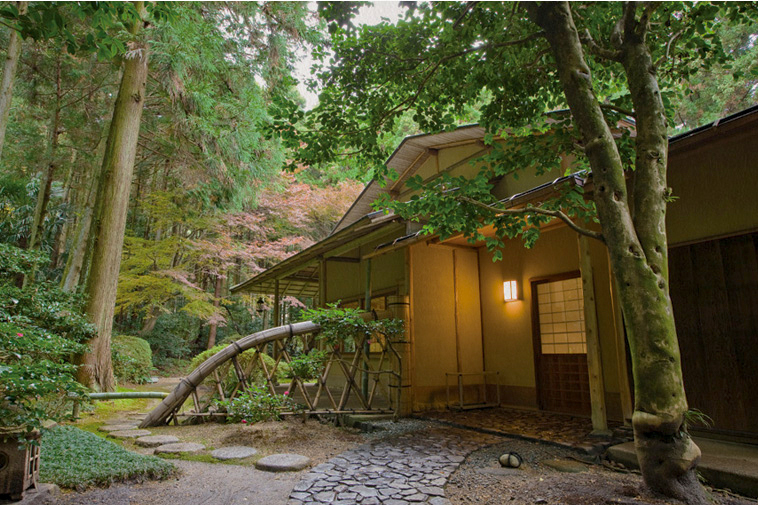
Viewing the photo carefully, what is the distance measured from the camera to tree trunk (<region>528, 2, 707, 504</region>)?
8.88 ft

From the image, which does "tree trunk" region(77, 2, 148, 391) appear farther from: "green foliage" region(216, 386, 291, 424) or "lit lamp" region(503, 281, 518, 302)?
"lit lamp" region(503, 281, 518, 302)

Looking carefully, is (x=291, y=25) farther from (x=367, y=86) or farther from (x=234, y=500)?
(x=234, y=500)

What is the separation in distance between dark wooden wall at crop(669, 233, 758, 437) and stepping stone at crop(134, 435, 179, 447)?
19.9ft

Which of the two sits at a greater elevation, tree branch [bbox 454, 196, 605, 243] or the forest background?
the forest background

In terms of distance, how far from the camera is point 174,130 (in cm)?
1032

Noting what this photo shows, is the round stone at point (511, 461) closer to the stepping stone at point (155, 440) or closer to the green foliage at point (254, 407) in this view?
the green foliage at point (254, 407)

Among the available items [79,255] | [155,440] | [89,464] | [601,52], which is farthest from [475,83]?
[79,255]

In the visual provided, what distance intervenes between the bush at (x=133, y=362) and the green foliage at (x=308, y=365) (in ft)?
24.5

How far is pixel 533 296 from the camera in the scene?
7.38m

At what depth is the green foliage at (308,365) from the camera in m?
6.53

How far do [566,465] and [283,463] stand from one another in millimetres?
2776

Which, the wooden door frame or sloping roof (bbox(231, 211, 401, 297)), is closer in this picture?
the wooden door frame

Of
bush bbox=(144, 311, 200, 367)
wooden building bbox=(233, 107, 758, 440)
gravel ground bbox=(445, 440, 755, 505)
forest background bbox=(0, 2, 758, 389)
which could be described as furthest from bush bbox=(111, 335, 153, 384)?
gravel ground bbox=(445, 440, 755, 505)

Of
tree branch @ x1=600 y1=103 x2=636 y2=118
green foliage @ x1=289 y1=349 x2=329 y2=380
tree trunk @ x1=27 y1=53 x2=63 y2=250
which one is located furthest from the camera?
tree trunk @ x1=27 y1=53 x2=63 y2=250
